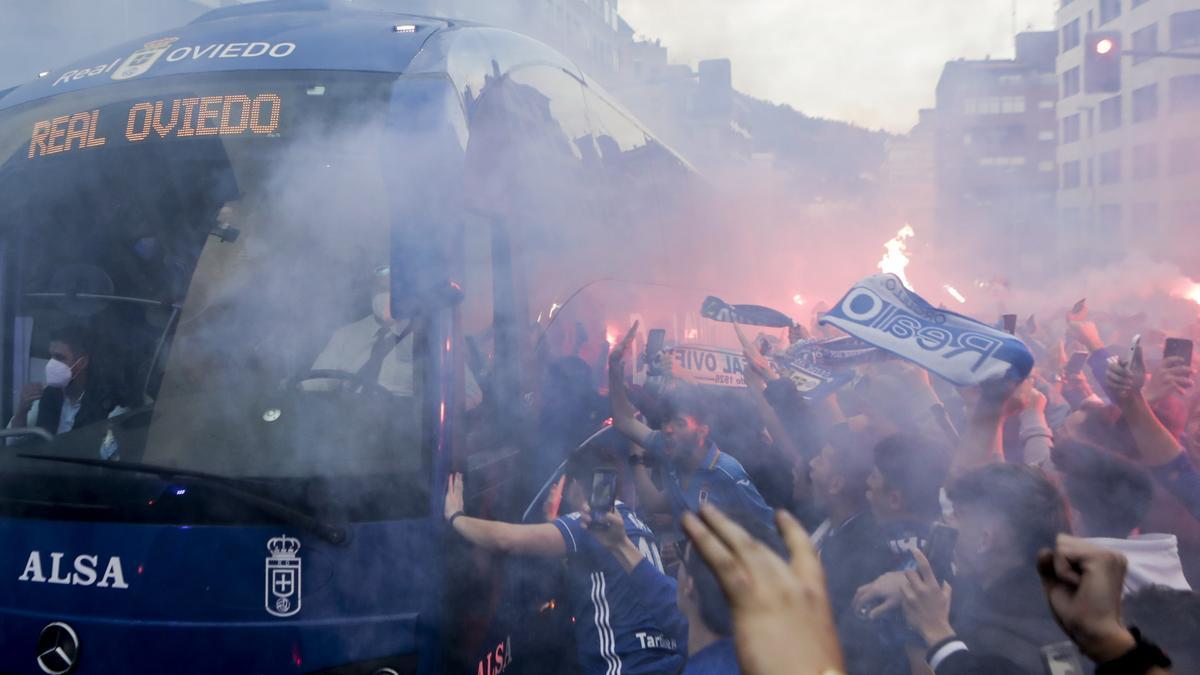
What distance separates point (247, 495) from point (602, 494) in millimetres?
1029

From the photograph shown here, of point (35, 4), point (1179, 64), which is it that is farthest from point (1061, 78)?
point (35, 4)

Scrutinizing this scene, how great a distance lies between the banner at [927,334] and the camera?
293 centimetres

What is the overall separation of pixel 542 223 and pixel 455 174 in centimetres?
92

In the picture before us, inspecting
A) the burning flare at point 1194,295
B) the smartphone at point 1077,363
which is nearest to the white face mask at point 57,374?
the smartphone at point 1077,363

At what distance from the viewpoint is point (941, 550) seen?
2268 mm

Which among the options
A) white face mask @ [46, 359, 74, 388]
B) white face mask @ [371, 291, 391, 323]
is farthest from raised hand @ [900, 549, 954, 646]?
white face mask @ [46, 359, 74, 388]

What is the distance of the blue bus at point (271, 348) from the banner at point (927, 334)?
1.27 meters

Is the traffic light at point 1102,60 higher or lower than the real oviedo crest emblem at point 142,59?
higher

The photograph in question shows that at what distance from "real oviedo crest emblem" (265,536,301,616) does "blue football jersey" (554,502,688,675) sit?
2.91 feet

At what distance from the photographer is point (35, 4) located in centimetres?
838

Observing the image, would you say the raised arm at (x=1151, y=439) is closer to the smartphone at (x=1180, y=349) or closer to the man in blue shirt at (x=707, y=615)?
the smartphone at (x=1180, y=349)

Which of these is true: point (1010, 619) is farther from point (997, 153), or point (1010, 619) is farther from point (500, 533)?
point (997, 153)

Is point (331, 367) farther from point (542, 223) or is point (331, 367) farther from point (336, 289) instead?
point (542, 223)

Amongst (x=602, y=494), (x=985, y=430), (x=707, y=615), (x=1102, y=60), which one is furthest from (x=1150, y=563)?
(x=1102, y=60)
